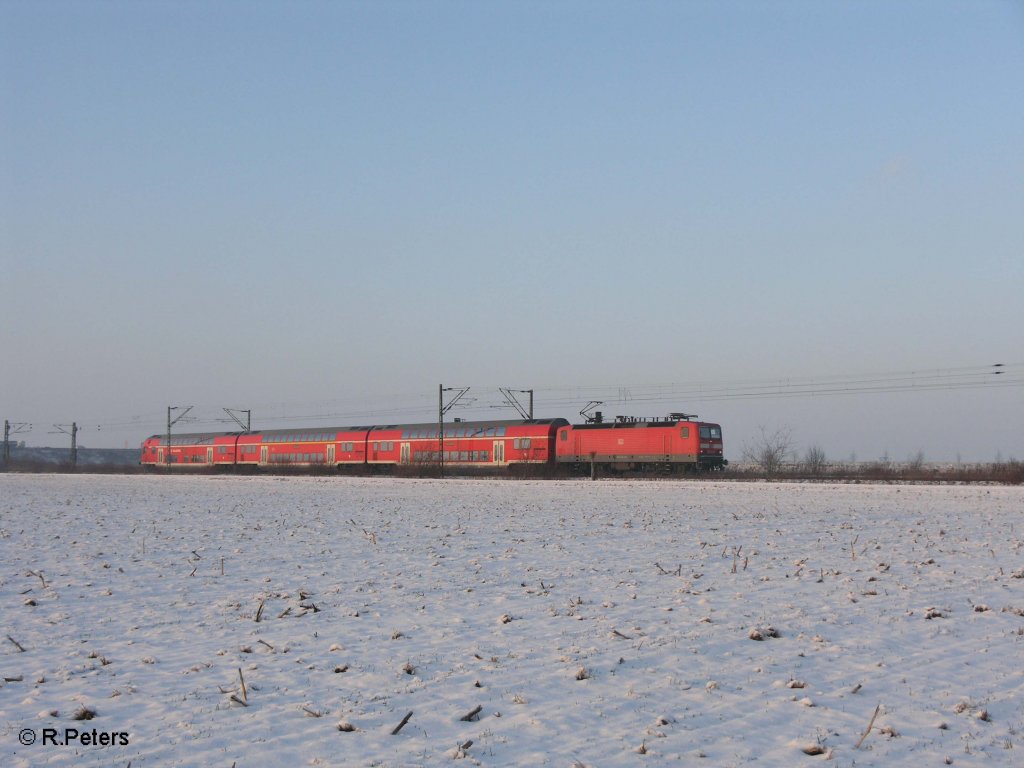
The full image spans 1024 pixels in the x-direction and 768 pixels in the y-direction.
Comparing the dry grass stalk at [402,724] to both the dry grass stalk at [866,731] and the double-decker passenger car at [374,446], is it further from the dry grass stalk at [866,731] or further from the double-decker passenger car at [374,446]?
the double-decker passenger car at [374,446]

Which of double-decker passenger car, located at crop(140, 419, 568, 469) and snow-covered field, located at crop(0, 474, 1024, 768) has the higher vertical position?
double-decker passenger car, located at crop(140, 419, 568, 469)

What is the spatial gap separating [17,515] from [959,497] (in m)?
31.2

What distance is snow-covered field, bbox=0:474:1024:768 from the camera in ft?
23.4

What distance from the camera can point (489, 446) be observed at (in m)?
57.8

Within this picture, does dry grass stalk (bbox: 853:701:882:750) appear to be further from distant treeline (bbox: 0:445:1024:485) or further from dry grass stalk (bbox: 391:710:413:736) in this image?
distant treeline (bbox: 0:445:1024:485)

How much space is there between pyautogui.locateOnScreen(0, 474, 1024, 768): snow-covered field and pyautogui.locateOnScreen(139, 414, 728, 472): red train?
30.2m

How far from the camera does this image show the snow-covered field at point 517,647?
7141 mm

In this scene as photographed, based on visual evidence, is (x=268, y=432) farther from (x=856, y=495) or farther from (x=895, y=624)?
(x=895, y=624)

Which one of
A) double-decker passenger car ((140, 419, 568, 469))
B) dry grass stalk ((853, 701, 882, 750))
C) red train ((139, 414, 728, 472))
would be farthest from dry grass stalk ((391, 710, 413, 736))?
double-decker passenger car ((140, 419, 568, 469))

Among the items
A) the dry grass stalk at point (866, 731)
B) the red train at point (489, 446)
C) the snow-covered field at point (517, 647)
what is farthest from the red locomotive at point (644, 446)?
the dry grass stalk at point (866, 731)

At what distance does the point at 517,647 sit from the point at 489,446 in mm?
48216

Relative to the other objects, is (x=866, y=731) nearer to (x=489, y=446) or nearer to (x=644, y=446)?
(x=644, y=446)

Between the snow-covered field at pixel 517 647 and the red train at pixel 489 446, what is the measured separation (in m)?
30.2

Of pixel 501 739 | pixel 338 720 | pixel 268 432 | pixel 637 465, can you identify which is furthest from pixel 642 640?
pixel 268 432
